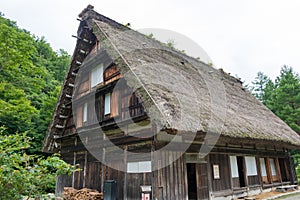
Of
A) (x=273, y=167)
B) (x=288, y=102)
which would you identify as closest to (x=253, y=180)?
(x=273, y=167)

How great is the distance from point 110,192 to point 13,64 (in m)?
8.15

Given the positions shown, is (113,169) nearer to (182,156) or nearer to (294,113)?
(182,156)

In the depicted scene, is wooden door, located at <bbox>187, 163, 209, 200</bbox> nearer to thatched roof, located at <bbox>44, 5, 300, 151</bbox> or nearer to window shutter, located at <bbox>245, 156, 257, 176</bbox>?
thatched roof, located at <bbox>44, 5, 300, 151</bbox>

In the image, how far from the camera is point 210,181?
7867 mm

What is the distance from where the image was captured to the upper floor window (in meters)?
9.10

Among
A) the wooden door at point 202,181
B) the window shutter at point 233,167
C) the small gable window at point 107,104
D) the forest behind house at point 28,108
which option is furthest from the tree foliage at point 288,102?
the small gable window at point 107,104

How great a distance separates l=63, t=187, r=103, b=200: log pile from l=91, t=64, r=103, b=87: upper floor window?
13.2ft

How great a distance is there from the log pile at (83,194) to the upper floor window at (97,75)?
403 centimetres

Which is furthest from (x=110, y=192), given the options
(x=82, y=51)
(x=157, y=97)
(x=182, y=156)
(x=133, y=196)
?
(x=82, y=51)

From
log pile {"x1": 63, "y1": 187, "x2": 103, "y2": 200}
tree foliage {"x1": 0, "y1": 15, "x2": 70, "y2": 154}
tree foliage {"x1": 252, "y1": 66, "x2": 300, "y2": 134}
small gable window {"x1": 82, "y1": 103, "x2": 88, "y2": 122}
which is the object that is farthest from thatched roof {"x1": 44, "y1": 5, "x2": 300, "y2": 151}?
tree foliage {"x1": 252, "y1": 66, "x2": 300, "y2": 134}

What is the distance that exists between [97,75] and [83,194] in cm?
447

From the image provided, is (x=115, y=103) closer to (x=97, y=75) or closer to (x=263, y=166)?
(x=97, y=75)

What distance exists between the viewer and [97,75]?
932 cm

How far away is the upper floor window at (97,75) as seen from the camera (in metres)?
9.10
